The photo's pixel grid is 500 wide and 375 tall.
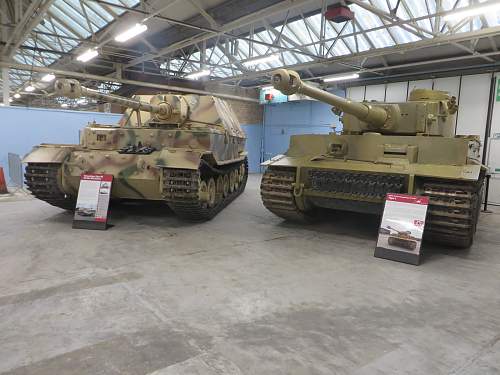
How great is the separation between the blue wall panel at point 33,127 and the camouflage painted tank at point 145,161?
529cm

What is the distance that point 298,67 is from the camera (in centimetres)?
1309

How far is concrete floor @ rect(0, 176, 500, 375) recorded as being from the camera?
109 inches

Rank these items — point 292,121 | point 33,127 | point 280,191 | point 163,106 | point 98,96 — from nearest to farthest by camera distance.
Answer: point 98,96, point 280,191, point 163,106, point 33,127, point 292,121

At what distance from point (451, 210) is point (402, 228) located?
686mm

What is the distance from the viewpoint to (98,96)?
6.53 meters

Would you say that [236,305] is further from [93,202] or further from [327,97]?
[93,202]

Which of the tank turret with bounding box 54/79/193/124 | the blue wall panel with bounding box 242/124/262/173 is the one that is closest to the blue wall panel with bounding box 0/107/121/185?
the tank turret with bounding box 54/79/193/124

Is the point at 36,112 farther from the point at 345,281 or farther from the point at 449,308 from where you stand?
the point at 449,308

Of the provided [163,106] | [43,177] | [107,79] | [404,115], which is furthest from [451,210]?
[107,79]

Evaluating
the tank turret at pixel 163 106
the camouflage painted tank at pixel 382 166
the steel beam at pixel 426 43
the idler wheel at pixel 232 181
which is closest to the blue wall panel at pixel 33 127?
the tank turret at pixel 163 106

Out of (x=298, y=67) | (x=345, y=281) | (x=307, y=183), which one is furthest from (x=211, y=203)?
(x=298, y=67)

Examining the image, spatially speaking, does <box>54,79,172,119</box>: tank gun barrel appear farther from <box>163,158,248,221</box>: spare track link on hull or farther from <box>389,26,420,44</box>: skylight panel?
<box>389,26,420,44</box>: skylight panel

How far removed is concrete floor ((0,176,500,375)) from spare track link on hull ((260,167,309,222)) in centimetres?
63

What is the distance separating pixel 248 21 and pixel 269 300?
7035 millimetres
